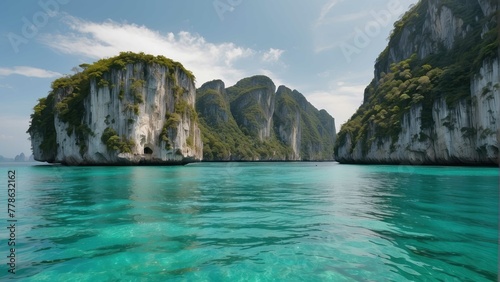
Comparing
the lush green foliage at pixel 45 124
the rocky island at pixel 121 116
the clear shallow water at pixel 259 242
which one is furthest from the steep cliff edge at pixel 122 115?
the clear shallow water at pixel 259 242

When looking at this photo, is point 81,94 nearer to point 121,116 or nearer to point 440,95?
point 121,116

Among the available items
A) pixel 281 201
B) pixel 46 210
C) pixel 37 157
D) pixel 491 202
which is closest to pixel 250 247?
pixel 281 201

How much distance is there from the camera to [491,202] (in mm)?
11297

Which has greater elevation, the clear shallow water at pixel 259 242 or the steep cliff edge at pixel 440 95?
the steep cliff edge at pixel 440 95

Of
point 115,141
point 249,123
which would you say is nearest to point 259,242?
point 115,141

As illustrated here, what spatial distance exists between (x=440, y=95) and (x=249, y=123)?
117 meters

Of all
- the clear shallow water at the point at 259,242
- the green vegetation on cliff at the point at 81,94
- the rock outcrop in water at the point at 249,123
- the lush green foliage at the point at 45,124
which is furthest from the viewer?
the rock outcrop in water at the point at 249,123

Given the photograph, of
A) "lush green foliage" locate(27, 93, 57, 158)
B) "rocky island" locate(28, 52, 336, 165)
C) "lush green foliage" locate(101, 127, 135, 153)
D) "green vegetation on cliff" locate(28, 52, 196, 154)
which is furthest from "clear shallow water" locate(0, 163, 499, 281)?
"lush green foliage" locate(27, 93, 57, 158)

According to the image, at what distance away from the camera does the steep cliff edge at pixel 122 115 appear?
5162 cm

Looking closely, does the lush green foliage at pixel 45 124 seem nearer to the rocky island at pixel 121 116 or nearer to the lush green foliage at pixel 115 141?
the rocky island at pixel 121 116

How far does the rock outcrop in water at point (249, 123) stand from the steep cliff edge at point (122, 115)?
2135 inches

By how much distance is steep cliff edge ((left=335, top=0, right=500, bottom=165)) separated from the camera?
122 feet

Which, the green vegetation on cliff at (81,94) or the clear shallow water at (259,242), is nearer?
the clear shallow water at (259,242)

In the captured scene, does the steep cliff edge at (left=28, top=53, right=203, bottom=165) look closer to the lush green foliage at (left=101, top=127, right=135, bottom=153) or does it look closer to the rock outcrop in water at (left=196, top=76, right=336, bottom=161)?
the lush green foliage at (left=101, top=127, right=135, bottom=153)
